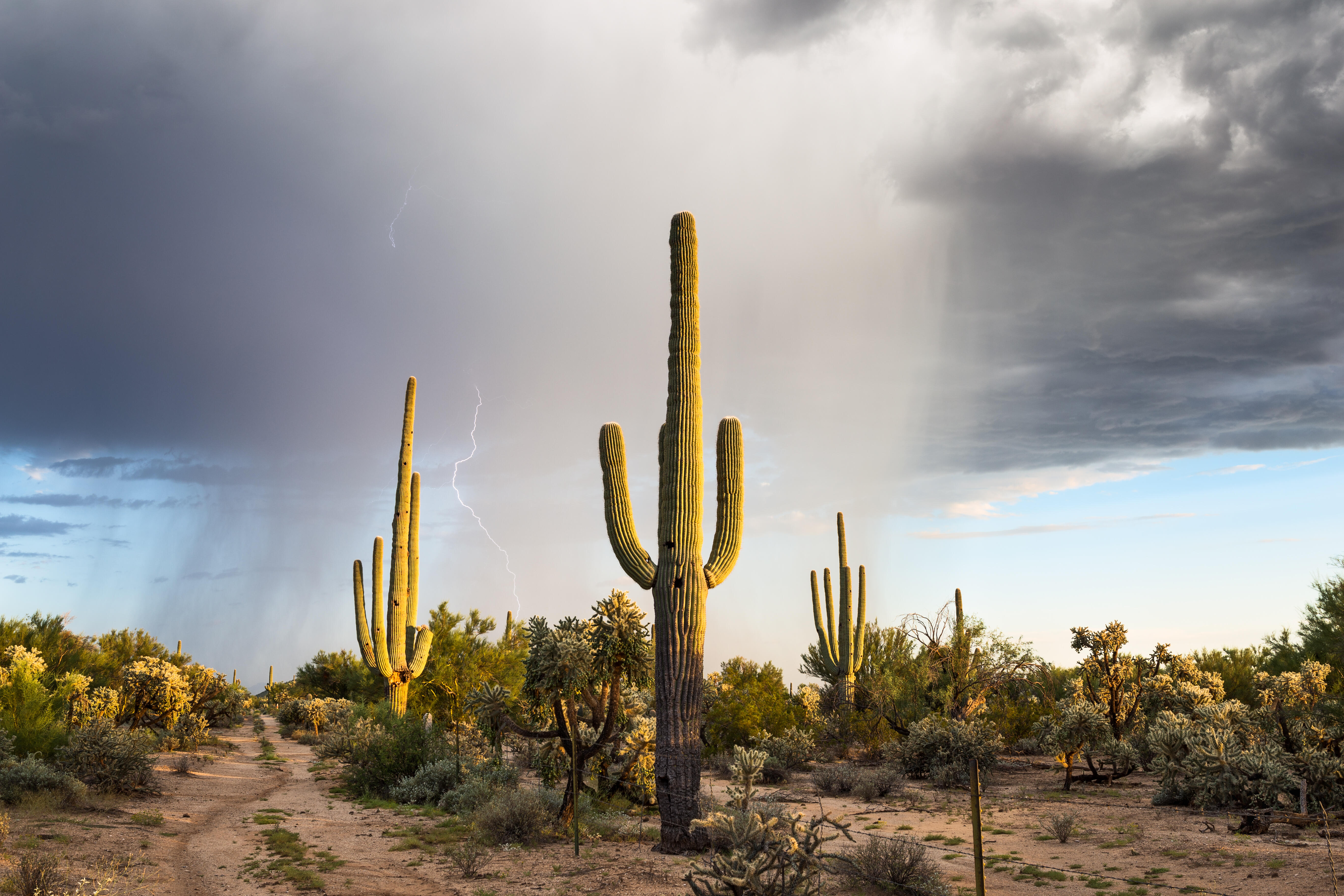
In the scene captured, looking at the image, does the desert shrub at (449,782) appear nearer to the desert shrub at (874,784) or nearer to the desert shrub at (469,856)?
the desert shrub at (469,856)

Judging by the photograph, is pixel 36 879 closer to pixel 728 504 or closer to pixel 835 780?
pixel 728 504

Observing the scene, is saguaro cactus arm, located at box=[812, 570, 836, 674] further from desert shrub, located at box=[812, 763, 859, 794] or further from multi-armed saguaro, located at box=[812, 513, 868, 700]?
desert shrub, located at box=[812, 763, 859, 794]

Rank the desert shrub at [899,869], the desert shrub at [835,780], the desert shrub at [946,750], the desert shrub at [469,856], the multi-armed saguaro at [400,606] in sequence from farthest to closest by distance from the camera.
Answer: the multi-armed saguaro at [400,606], the desert shrub at [946,750], the desert shrub at [835,780], the desert shrub at [469,856], the desert shrub at [899,869]

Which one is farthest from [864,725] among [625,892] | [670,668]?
[625,892]

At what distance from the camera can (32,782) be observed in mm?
13492

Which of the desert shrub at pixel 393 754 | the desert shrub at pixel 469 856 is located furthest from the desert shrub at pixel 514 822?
the desert shrub at pixel 393 754

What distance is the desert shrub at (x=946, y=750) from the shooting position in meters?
18.5

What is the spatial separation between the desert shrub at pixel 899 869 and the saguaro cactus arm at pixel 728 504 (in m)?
4.48

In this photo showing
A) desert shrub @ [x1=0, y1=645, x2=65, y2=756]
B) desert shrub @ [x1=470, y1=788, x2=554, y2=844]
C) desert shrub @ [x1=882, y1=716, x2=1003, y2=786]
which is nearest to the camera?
desert shrub @ [x1=470, y1=788, x2=554, y2=844]

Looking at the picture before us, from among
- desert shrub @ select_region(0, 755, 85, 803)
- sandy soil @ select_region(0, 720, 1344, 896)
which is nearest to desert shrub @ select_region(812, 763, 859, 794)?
sandy soil @ select_region(0, 720, 1344, 896)

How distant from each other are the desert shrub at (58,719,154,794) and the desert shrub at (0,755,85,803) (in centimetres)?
91

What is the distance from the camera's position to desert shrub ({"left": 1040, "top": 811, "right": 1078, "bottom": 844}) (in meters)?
12.2

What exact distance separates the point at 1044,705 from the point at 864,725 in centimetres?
616

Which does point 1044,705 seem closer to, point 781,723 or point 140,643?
point 781,723
